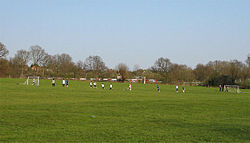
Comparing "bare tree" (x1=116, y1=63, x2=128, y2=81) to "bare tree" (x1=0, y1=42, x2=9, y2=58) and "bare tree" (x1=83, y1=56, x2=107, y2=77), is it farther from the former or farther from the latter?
"bare tree" (x1=0, y1=42, x2=9, y2=58)

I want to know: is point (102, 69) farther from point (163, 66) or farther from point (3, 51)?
point (3, 51)

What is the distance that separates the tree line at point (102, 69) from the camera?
90.8 meters

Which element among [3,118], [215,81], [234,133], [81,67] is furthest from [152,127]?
[81,67]

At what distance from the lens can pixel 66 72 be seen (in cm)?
11156

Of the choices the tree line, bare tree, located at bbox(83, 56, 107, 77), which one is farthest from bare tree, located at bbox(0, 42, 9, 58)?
bare tree, located at bbox(83, 56, 107, 77)

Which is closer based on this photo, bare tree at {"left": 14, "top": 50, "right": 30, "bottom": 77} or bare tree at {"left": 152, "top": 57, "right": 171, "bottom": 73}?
bare tree at {"left": 14, "top": 50, "right": 30, "bottom": 77}

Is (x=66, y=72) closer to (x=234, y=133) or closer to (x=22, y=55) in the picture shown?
(x=22, y=55)

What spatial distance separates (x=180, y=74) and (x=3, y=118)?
3779 inches

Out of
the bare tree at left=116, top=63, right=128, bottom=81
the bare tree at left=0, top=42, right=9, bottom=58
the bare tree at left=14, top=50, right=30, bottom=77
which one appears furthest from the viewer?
the bare tree at left=116, top=63, right=128, bottom=81

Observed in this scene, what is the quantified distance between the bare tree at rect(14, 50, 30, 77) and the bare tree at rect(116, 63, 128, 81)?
124ft

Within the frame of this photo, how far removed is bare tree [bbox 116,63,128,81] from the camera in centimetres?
11050

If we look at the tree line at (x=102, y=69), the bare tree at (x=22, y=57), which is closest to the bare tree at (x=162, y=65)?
the tree line at (x=102, y=69)

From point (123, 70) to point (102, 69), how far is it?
1198 cm

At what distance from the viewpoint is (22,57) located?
9638 centimetres
